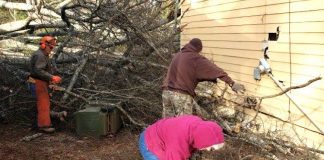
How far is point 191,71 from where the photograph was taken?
6.16 m

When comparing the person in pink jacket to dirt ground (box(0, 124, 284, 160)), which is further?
dirt ground (box(0, 124, 284, 160))

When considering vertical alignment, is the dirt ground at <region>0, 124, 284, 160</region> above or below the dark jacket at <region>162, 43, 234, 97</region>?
below

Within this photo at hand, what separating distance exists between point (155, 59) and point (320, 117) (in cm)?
408

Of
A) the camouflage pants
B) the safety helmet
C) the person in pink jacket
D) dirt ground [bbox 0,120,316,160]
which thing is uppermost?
the safety helmet

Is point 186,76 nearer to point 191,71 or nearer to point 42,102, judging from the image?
point 191,71

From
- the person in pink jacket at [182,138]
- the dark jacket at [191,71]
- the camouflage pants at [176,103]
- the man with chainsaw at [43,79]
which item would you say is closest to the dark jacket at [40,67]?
the man with chainsaw at [43,79]

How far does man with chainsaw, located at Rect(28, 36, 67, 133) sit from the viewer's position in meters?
7.42

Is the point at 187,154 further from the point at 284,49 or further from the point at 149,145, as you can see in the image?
the point at 284,49

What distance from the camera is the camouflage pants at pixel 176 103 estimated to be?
625cm

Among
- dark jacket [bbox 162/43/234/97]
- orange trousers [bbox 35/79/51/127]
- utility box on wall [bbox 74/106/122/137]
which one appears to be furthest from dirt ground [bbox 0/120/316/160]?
dark jacket [bbox 162/43/234/97]

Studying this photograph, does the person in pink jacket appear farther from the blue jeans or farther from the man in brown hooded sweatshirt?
the man in brown hooded sweatshirt

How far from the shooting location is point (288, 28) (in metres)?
6.93

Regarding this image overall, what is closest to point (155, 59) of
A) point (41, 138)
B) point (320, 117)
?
point (41, 138)

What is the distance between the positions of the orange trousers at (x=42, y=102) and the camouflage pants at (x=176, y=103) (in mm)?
2374
